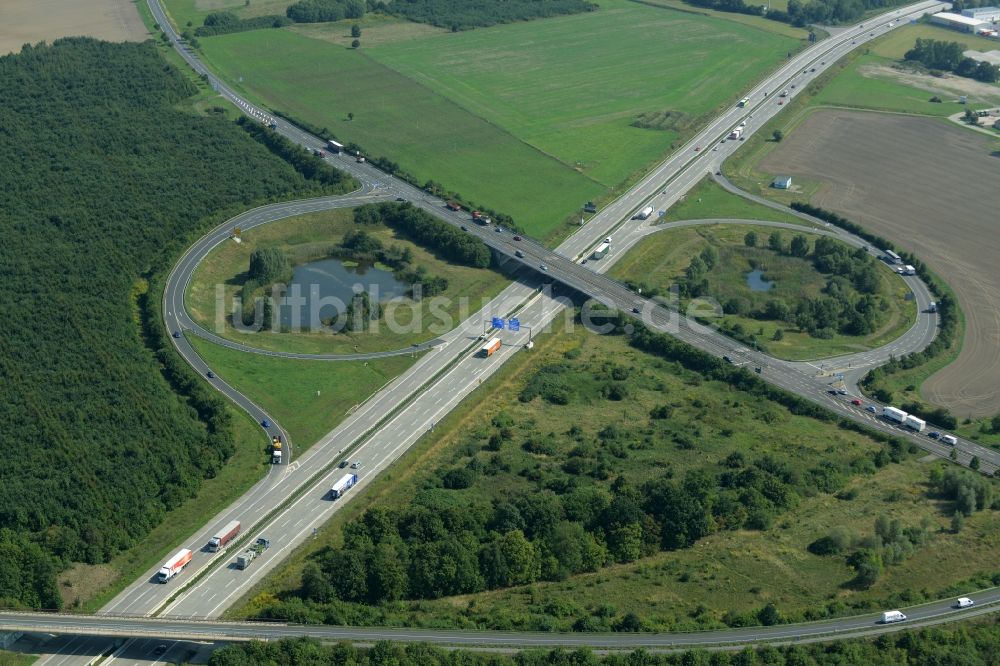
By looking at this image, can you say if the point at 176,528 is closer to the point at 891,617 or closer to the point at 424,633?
the point at 424,633

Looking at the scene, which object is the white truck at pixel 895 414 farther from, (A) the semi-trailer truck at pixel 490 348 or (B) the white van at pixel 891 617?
(A) the semi-trailer truck at pixel 490 348

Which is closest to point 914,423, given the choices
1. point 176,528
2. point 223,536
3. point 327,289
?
point 223,536

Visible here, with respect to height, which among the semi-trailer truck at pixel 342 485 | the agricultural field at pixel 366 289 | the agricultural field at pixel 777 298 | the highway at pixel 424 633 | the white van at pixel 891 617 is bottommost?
the white van at pixel 891 617

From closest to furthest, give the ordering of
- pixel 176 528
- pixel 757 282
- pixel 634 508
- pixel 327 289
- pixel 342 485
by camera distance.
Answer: pixel 634 508, pixel 176 528, pixel 342 485, pixel 327 289, pixel 757 282

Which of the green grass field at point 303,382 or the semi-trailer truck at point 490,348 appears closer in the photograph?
the green grass field at point 303,382

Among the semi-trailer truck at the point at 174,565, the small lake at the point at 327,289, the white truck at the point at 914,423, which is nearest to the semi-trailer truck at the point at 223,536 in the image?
the semi-trailer truck at the point at 174,565

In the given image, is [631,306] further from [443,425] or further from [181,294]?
[181,294]
